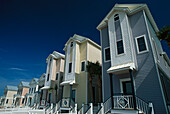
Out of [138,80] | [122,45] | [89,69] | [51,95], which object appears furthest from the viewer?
[51,95]

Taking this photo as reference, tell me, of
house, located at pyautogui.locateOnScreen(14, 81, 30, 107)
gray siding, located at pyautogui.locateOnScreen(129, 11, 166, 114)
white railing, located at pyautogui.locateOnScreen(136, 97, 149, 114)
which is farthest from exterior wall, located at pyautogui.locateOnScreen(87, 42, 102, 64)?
house, located at pyautogui.locateOnScreen(14, 81, 30, 107)

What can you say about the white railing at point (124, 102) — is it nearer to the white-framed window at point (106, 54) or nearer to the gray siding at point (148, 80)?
the gray siding at point (148, 80)

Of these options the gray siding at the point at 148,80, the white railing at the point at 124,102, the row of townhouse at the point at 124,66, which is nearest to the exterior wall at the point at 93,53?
the row of townhouse at the point at 124,66

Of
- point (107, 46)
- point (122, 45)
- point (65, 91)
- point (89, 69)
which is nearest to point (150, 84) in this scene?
point (122, 45)

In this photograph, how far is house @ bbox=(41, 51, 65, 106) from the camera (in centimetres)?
2200

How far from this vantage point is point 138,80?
32.2 ft

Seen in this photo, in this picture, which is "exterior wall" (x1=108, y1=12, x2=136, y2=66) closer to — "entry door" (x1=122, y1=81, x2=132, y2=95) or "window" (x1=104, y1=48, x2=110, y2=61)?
"window" (x1=104, y1=48, x2=110, y2=61)

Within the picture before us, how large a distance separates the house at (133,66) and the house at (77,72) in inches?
186

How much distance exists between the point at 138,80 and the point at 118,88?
206 centimetres

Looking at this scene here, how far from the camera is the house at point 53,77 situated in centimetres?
2200

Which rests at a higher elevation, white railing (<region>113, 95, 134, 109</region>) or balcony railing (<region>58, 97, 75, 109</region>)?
white railing (<region>113, 95, 134, 109</region>)

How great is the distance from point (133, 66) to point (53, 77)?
60.7 ft

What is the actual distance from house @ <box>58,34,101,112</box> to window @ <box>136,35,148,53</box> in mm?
8434

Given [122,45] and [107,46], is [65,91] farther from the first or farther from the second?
[122,45]
